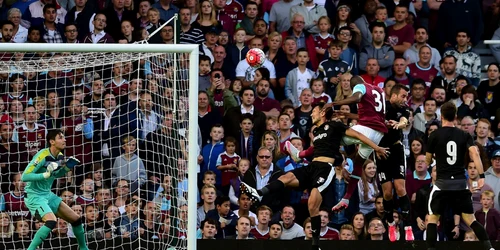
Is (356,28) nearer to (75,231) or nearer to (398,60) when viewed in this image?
(398,60)

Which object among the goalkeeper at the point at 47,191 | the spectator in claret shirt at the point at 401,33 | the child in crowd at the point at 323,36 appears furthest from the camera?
the spectator in claret shirt at the point at 401,33

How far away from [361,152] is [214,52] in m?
4.68

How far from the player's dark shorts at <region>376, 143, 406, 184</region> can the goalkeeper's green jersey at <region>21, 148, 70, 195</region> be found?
13.8ft

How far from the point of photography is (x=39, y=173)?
56.4ft

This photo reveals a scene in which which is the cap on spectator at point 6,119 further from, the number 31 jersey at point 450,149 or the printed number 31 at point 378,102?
the number 31 jersey at point 450,149

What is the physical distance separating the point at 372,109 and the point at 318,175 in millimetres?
1216

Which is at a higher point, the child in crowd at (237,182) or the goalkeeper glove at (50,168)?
the goalkeeper glove at (50,168)

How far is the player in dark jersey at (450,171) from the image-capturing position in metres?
16.2

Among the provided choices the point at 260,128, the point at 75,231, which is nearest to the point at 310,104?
the point at 260,128

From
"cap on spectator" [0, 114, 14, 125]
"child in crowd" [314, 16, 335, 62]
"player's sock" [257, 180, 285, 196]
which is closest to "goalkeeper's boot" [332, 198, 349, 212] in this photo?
"player's sock" [257, 180, 285, 196]

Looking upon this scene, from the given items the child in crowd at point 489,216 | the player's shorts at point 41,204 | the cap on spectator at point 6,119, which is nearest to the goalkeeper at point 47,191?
the player's shorts at point 41,204

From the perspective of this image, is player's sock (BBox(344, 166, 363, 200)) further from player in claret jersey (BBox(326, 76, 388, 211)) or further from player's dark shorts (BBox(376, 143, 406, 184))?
player in claret jersey (BBox(326, 76, 388, 211))

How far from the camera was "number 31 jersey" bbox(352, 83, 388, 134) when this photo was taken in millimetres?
17297

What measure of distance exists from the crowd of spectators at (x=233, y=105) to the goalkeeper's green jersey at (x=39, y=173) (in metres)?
1.18
